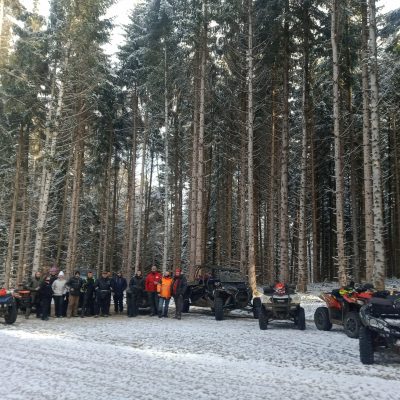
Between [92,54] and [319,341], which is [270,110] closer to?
[92,54]

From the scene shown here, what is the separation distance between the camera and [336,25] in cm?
1775

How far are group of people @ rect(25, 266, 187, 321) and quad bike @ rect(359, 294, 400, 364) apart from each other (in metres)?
7.59

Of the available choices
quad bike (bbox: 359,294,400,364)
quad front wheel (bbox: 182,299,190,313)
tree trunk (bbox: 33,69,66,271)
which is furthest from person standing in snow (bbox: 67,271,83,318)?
quad bike (bbox: 359,294,400,364)

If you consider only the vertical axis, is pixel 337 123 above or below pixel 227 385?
above

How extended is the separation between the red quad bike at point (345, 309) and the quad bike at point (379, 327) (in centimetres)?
178

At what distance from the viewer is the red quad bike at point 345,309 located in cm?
993

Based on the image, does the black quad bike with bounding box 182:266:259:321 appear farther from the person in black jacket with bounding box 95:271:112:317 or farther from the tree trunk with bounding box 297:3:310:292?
the tree trunk with bounding box 297:3:310:292

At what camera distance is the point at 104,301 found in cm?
1487

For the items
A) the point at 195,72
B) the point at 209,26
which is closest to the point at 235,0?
the point at 209,26

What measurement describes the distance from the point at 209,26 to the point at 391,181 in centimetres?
1927

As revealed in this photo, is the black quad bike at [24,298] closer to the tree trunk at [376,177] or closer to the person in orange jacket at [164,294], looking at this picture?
the person in orange jacket at [164,294]

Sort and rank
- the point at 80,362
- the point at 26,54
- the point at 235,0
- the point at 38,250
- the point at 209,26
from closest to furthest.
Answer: the point at 80,362, the point at 38,250, the point at 26,54, the point at 235,0, the point at 209,26

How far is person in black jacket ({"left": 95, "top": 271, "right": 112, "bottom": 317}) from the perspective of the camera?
14625 mm

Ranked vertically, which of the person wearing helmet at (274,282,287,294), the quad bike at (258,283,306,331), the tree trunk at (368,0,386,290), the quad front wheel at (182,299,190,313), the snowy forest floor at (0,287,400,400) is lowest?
the snowy forest floor at (0,287,400,400)
